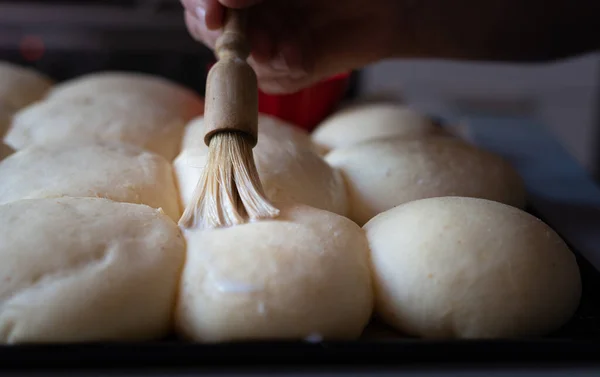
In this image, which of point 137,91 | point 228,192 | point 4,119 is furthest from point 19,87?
point 228,192

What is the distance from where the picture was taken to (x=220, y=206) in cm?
81

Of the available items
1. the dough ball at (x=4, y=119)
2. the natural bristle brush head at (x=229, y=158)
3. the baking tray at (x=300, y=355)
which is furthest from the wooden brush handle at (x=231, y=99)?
the dough ball at (x=4, y=119)

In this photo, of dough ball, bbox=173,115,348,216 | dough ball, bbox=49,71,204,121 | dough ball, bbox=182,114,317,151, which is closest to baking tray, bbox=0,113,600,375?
dough ball, bbox=173,115,348,216

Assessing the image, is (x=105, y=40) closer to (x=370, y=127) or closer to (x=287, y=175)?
(x=370, y=127)

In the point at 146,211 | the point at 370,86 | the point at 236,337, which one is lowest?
the point at 236,337

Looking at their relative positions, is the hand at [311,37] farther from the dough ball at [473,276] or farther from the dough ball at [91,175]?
the dough ball at [473,276]

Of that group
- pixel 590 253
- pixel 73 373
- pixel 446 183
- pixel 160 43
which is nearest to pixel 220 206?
pixel 73 373

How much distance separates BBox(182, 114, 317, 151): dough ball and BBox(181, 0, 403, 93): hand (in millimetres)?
82

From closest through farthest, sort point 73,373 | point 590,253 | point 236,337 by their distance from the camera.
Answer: point 73,373
point 236,337
point 590,253

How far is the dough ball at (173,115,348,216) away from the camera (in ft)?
3.08

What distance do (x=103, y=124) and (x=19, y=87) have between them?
0.52 metres

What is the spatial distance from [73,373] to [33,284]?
0.55 feet

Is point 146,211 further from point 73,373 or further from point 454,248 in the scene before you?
point 454,248

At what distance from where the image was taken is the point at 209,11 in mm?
990
